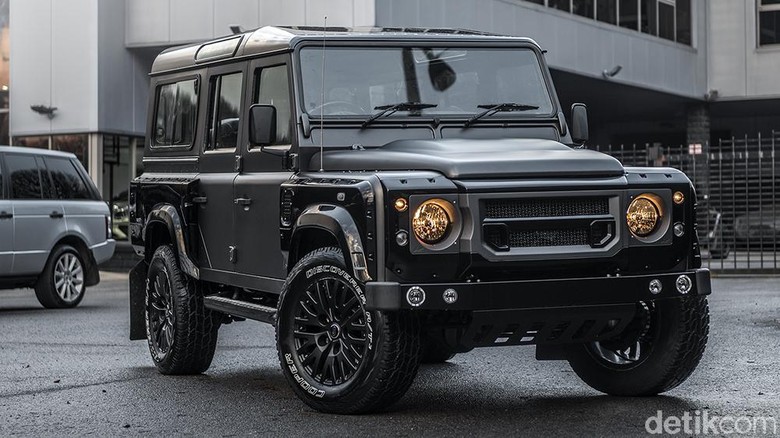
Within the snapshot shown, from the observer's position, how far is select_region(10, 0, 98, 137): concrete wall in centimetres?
3089

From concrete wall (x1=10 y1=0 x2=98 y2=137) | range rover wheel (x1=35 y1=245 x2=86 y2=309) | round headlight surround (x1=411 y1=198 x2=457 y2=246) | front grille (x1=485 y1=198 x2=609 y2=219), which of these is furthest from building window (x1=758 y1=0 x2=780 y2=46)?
round headlight surround (x1=411 y1=198 x2=457 y2=246)

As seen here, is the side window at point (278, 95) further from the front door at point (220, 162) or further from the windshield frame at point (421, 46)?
the front door at point (220, 162)

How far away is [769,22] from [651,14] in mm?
4471

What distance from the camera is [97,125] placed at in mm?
30859

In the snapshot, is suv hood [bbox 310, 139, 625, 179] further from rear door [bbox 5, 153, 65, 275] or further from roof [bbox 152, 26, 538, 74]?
A: rear door [bbox 5, 153, 65, 275]

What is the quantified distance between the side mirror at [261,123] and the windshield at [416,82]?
0.25m

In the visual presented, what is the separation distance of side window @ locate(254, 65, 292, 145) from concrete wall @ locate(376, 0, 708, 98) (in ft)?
62.9

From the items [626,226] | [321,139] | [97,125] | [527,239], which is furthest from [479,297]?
[97,125]

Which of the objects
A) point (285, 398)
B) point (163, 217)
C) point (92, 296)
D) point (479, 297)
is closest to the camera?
point (479, 297)

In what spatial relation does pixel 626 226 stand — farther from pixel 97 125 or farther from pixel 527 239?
pixel 97 125

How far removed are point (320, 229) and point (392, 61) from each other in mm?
1451

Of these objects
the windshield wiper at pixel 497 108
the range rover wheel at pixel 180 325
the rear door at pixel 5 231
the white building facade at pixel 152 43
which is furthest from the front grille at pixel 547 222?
the white building facade at pixel 152 43

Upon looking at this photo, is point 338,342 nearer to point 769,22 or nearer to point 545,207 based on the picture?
point 545,207

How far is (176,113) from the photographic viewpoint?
10.4 metres
